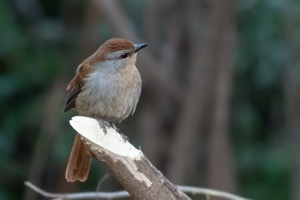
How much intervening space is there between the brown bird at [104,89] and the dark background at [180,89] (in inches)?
92.9

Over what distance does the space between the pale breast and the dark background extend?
8.00 ft

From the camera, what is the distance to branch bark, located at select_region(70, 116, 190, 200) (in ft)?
13.0

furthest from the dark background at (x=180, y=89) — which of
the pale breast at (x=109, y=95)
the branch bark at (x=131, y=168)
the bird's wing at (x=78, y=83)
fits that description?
the branch bark at (x=131, y=168)

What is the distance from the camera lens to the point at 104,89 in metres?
4.80

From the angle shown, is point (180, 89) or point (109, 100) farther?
point (180, 89)

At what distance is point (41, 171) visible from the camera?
8.04m

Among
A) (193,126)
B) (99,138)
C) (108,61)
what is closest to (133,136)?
(193,126)

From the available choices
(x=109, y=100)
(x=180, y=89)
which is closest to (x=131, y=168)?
(x=109, y=100)

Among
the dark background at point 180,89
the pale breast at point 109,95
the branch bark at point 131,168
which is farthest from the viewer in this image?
the dark background at point 180,89

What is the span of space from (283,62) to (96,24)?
154 cm

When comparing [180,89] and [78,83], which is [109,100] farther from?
[180,89]

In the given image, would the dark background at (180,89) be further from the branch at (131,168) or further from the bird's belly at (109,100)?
the branch at (131,168)

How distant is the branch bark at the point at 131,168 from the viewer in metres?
3.96

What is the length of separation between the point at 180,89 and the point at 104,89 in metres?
3.08
